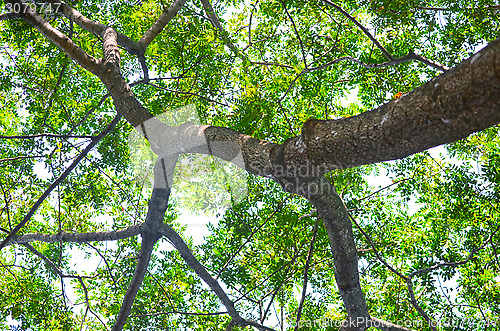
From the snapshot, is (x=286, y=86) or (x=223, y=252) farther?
(x=223, y=252)

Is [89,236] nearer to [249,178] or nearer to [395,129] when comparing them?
[249,178]

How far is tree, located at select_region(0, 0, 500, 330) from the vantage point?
4309mm

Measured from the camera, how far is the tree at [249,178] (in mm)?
4309

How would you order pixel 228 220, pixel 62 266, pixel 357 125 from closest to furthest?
pixel 357 125 → pixel 228 220 → pixel 62 266

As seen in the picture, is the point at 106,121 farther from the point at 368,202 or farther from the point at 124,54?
the point at 368,202

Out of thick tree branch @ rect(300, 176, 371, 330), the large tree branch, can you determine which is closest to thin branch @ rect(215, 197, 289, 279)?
thick tree branch @ rect(300, 176, 371, 330)

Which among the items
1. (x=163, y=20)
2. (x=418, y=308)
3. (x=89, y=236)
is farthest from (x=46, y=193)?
(x=418, y=308)

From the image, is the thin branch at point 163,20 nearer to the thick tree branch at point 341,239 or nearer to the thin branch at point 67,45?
the thin branch at point 67,45

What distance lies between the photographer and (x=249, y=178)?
5039mm

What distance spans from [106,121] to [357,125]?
478cm

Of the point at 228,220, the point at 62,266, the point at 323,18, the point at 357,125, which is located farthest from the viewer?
the point at 62,266

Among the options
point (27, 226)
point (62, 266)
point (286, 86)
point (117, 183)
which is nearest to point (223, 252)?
point (117, 183)

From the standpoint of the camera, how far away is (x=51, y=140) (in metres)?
5.42

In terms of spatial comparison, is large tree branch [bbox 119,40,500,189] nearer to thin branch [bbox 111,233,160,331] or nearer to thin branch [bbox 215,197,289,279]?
thin branch [bbox 215,197,289,279]
